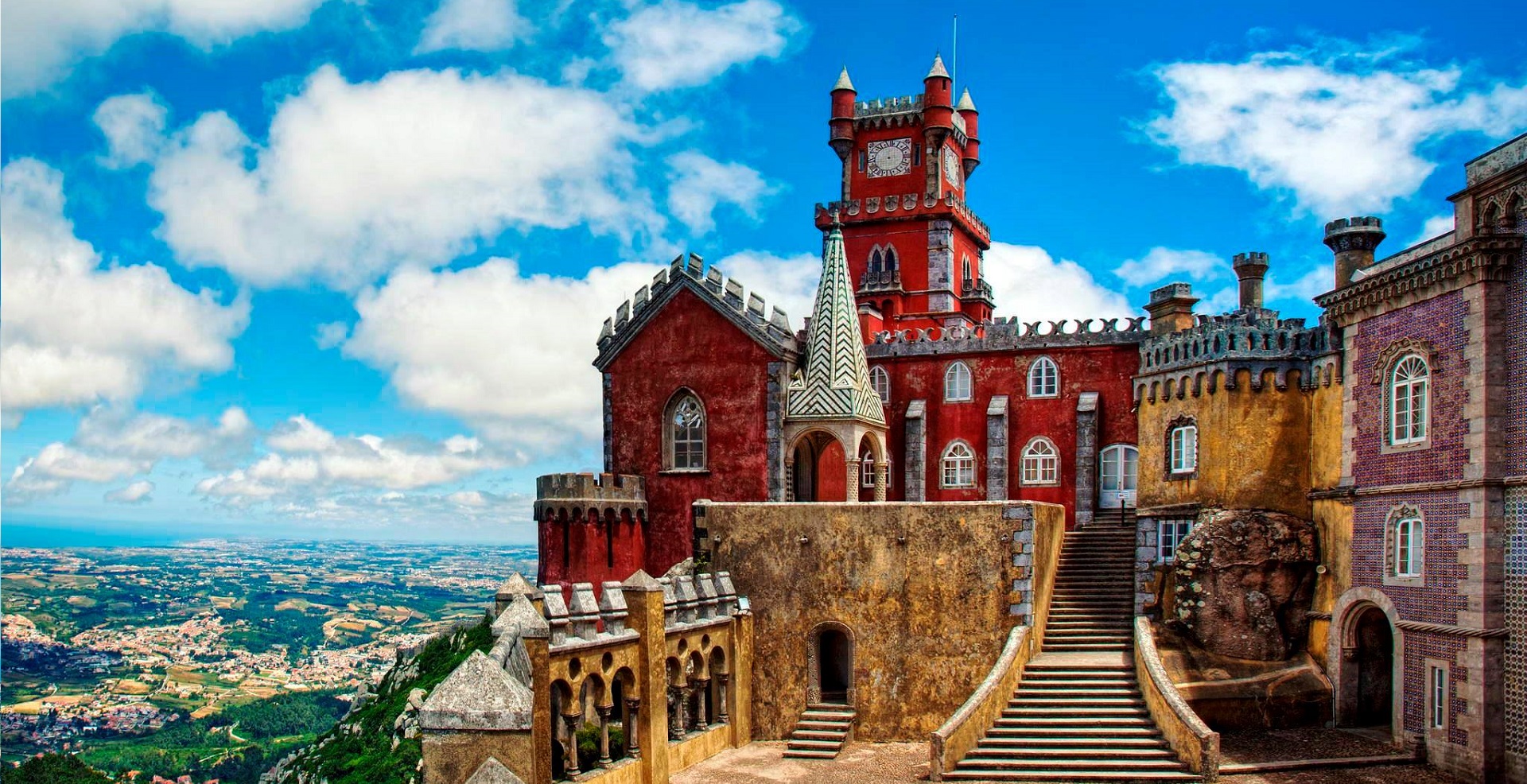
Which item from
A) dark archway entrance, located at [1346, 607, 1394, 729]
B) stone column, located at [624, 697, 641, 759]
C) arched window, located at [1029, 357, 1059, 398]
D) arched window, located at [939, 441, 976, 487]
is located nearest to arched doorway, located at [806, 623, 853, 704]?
stone column, located at [624, 697, 641, 759]

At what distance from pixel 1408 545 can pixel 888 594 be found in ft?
32.4

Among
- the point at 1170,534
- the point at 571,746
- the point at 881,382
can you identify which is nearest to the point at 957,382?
the point at 881,382

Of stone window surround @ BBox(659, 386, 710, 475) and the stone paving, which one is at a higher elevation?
stone window surround @ BBox(659, 386, 710, 475)

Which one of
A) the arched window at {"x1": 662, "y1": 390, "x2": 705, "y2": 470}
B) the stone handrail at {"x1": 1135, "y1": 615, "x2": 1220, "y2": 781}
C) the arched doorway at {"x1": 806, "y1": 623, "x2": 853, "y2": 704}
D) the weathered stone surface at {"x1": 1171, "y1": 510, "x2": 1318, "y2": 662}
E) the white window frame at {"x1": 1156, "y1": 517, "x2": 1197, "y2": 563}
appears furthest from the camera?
the arched window at {"x1": 662, "y1": 390, "x2": 705, "y2": 470}

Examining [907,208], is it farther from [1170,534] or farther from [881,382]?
[1170,534]

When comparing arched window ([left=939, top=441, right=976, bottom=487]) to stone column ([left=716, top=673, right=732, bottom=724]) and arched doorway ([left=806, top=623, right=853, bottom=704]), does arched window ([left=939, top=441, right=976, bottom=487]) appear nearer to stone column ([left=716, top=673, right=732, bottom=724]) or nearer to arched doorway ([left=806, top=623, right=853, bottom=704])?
arched doorway ([left=806, top=623, right=853, bottom=704])

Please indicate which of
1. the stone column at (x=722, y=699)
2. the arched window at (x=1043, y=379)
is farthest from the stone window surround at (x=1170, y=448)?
the stone column at (x=722, y=699)

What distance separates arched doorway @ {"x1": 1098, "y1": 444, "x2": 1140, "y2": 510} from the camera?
34.0 metres

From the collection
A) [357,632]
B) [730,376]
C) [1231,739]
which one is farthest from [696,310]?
[357,632]

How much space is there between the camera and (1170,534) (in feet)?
97.5

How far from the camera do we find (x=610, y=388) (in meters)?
35.4

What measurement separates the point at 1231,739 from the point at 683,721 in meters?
10.6

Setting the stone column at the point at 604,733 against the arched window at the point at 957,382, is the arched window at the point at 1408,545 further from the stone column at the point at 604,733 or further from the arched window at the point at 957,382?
the stone column at the point at 604,733

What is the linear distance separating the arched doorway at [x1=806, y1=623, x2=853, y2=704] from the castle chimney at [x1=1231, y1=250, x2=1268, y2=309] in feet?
42.9
